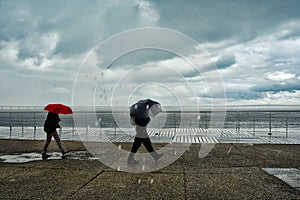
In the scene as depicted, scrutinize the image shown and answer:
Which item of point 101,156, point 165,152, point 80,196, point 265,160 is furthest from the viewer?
point 165,152

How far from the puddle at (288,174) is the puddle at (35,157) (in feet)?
15.1

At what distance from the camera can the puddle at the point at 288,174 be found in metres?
5.58

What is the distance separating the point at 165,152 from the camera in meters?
9.20

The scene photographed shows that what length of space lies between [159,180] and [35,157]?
442cm

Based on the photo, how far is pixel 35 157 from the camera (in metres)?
8.55

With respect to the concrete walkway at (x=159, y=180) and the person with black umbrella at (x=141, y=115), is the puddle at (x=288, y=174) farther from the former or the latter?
the person with black umbrella at (x=141, y=115)

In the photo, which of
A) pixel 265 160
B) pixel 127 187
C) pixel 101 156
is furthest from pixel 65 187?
pixel 265 160

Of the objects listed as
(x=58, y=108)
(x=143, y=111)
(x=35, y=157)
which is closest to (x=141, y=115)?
(x=143, y=111)

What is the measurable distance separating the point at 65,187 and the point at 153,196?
5.42 ft

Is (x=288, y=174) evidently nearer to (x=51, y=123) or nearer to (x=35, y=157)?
(x=51, y=123)

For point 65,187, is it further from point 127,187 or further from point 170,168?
point 170,168

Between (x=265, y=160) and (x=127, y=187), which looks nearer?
(x=127, y=187)

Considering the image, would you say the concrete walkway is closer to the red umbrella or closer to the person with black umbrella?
the person with black umbrella

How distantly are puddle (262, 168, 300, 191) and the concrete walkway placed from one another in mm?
106
